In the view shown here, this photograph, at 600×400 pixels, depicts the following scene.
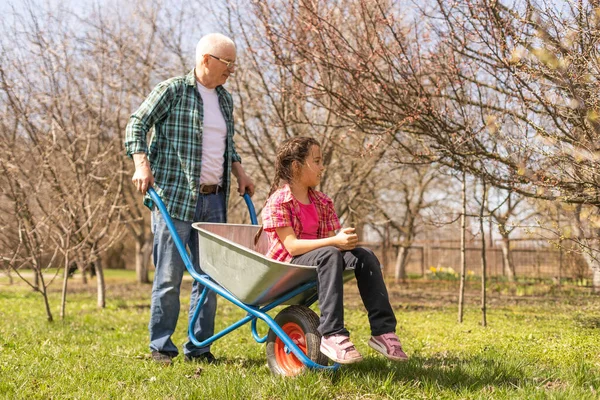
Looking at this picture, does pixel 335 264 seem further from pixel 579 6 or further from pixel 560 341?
pixel 560 341

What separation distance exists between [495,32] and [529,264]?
10.4 m

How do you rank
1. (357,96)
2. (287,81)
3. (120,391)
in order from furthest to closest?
(287,81), (357,96), (120,391)

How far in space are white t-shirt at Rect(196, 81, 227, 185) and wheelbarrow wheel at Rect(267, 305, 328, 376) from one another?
1.25 metres

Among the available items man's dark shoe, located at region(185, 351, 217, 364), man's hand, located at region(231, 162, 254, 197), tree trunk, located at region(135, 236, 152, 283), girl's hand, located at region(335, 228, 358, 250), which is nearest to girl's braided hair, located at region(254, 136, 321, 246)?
girl's hand, located at region(335, 228, 358, 250)

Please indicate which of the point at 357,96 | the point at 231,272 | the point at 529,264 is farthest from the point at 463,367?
the point at 529,264

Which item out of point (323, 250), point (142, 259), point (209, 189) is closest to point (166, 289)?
point (209, 189)

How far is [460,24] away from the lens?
4312 mm

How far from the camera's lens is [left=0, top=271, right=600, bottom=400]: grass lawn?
110 inches

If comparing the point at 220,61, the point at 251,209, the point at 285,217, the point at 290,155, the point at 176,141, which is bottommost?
the point at 285,217

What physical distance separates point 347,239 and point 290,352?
70 centimetres

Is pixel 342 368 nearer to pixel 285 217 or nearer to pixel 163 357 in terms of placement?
pixel 285 217

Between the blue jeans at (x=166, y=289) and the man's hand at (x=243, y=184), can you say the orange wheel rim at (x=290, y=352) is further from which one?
the man's hand at (x=243, y=184)

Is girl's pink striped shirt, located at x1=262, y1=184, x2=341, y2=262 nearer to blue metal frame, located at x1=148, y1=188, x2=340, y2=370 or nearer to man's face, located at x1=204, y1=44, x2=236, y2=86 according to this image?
blue metal frame, located at x1=148, y1=188, x2=340, y2=370

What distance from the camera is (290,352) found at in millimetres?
3105
